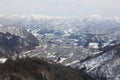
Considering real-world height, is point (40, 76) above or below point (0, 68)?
below

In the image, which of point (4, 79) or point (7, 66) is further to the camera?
point (7, 66)

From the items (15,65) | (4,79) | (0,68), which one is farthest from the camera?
(15,65)

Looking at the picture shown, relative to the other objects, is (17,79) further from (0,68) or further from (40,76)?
(40,76)

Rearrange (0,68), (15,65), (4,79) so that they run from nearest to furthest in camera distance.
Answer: (4,79)
(0,68)
(15,65)

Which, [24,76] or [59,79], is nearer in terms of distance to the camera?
[24,76]

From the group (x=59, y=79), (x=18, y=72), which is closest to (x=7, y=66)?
(x=18, y=72)

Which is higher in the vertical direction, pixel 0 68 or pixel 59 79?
pixel 0 68

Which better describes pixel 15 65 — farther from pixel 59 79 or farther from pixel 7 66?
pixel 59 79

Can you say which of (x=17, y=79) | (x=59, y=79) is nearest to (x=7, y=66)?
(x=17, y=79)
